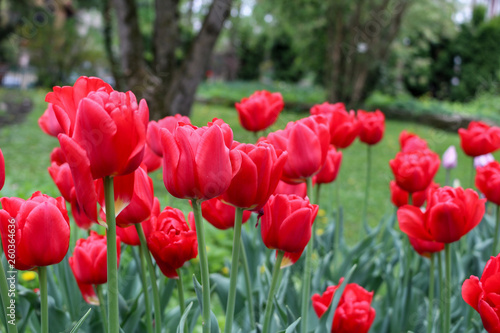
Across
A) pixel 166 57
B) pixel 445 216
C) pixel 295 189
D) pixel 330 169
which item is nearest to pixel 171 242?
pixel 295 189

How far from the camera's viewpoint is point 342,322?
1.02 m

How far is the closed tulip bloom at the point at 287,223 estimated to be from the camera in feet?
2.49

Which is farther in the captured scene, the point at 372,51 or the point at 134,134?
the point at 372,51

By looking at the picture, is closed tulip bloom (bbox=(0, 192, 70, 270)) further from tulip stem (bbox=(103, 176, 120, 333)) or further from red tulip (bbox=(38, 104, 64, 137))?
red tulip (bbox=(38, 104, 64, 137))

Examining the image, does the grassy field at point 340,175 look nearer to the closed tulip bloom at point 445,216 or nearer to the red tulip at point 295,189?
the red tulip at point 295,189

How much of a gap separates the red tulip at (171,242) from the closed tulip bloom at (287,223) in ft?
0.52

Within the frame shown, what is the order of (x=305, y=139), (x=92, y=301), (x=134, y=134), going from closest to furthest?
(x=134, y=134)
(x=305, y=139)
(x=92, y=301)

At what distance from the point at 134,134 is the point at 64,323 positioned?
0.75m

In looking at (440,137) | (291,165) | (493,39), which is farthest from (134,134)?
(493,39)

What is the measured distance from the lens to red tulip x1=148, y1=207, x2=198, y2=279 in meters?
0.85

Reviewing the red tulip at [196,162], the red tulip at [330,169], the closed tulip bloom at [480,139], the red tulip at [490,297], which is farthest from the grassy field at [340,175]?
the red tulip at [490,297]

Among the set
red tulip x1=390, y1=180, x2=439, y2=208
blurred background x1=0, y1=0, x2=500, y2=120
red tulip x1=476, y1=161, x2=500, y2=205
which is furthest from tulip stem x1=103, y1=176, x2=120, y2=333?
blurred background x1=0, y1=0, x2=500, y2=120

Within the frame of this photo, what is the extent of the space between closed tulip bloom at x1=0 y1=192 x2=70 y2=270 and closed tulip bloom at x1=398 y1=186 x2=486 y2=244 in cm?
59

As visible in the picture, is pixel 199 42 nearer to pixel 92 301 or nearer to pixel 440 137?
pixel 92 301
